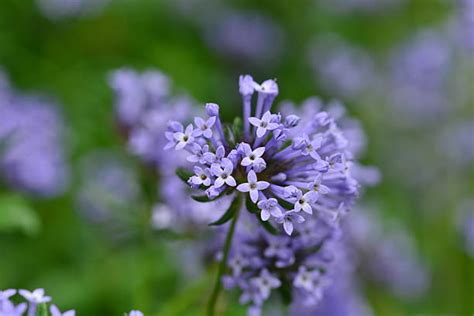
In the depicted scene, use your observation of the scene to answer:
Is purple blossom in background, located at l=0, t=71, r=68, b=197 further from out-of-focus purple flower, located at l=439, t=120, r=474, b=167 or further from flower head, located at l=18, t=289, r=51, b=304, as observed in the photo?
out-of-focus purple flower, located at l=439, t=120, r=474, b=167

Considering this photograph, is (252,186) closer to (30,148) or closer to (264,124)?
(264,124)

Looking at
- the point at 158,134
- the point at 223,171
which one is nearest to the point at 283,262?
the point at 223,171

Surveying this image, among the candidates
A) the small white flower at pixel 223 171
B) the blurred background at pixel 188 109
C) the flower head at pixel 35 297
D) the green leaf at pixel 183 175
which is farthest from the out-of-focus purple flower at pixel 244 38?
the flower head at pixel 35 297

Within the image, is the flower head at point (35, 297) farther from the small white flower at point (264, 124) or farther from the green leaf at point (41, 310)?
the small white flower at point (264, 124)

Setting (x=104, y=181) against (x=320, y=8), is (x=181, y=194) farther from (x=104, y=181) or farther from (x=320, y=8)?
(x=320, y=8)

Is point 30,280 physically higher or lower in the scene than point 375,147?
lower

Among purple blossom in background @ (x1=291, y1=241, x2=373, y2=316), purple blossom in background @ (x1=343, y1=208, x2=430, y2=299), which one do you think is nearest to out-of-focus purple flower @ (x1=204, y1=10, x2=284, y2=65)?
purple blossom in background @ (x1=343, y1=208, x2=430, y2=299)

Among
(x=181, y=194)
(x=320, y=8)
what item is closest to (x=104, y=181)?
(x=181, y=194)
